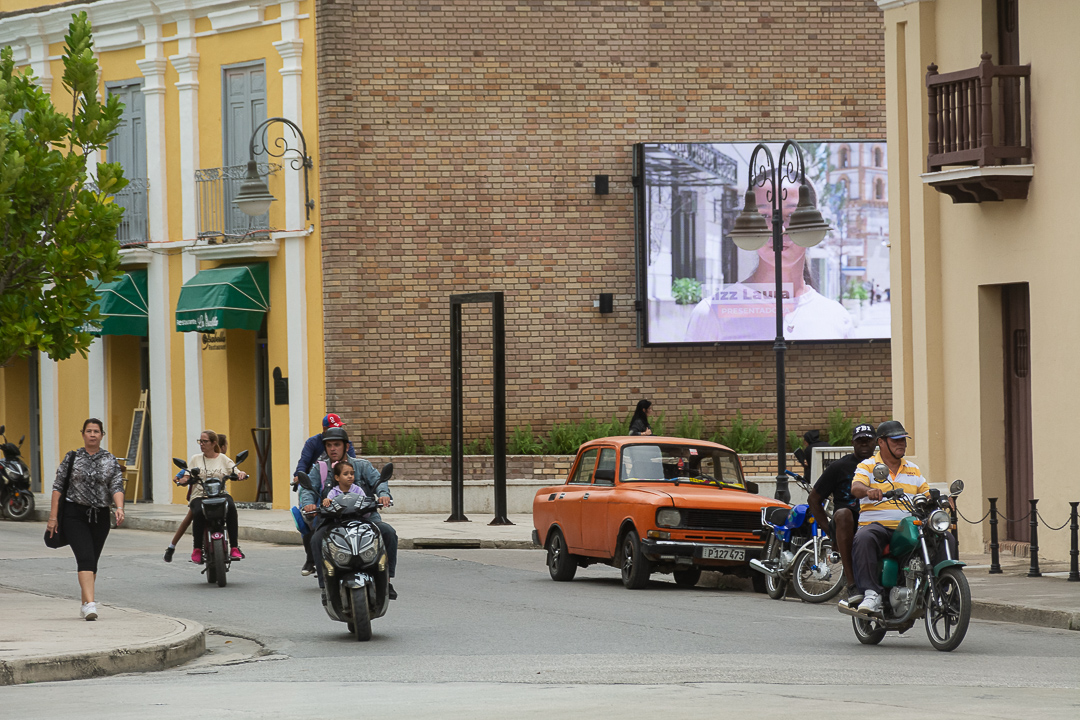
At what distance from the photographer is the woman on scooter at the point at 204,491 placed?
688 inches

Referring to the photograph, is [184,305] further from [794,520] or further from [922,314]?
[794,520]

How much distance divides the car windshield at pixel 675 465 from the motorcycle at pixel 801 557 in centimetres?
139

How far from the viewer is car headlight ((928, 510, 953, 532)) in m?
11.6

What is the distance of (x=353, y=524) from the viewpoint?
12984mm

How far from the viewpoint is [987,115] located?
18.0m

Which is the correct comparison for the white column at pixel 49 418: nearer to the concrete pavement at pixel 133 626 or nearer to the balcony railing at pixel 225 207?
the balcony railing at pixel 225 207

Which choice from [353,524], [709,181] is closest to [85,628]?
[353,524]

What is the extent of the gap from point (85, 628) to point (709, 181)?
1697cm

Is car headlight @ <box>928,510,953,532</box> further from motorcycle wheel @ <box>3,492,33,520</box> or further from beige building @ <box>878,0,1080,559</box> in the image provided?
motorcycle wheel @ <box>3,492,33,520</box>

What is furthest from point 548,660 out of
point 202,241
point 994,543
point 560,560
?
point 202,241

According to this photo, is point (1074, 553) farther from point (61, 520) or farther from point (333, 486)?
point (61, 520)

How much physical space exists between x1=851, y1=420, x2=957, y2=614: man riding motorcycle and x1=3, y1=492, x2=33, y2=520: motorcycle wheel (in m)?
18.9

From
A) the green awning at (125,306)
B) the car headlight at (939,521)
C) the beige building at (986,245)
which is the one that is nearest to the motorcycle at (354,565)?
the car headlight at (939,521)

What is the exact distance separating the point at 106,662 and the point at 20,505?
17100mm
